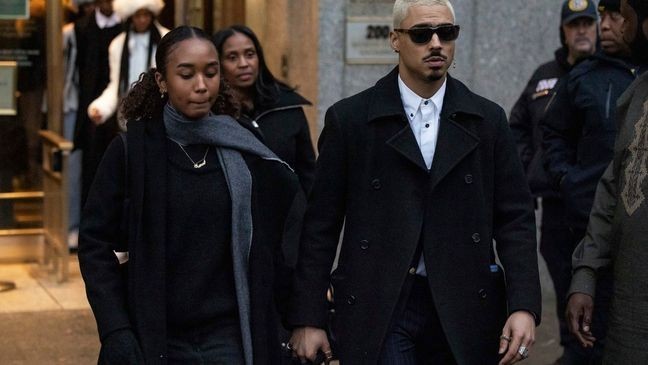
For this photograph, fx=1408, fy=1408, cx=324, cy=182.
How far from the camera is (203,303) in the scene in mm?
4629

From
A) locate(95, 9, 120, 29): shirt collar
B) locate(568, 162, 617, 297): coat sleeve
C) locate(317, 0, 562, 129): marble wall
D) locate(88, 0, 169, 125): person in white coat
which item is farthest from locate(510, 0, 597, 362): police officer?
locate(95, 9, 120, 29): shirt collar

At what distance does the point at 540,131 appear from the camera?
24.5 feet

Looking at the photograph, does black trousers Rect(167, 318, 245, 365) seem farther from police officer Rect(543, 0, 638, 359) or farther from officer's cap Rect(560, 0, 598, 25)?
officer's cap Rect(560, 0, 598, 25)

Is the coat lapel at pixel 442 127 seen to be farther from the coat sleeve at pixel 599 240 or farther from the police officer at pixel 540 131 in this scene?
the police officer at pixel 540 131

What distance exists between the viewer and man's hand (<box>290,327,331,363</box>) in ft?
15.4

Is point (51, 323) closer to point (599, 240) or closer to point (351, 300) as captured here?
point (351, 300)

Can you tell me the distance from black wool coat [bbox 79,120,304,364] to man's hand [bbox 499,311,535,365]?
2.63 feet

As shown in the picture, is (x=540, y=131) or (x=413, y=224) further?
(x=540, y=131)

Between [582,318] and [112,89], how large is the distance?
5.25 meters

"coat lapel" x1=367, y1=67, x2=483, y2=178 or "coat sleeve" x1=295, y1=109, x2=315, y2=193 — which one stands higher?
"coat lapel" x1=367, y1=67, x2=483, y2=178

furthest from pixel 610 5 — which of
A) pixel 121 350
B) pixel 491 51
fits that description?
pixel 491 51

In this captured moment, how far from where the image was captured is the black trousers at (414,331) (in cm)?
462

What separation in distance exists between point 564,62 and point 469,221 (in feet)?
11.3

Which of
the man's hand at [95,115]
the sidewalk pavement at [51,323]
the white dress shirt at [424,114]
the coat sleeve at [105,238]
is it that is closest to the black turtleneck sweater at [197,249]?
the coat sleeve at [105,238]
